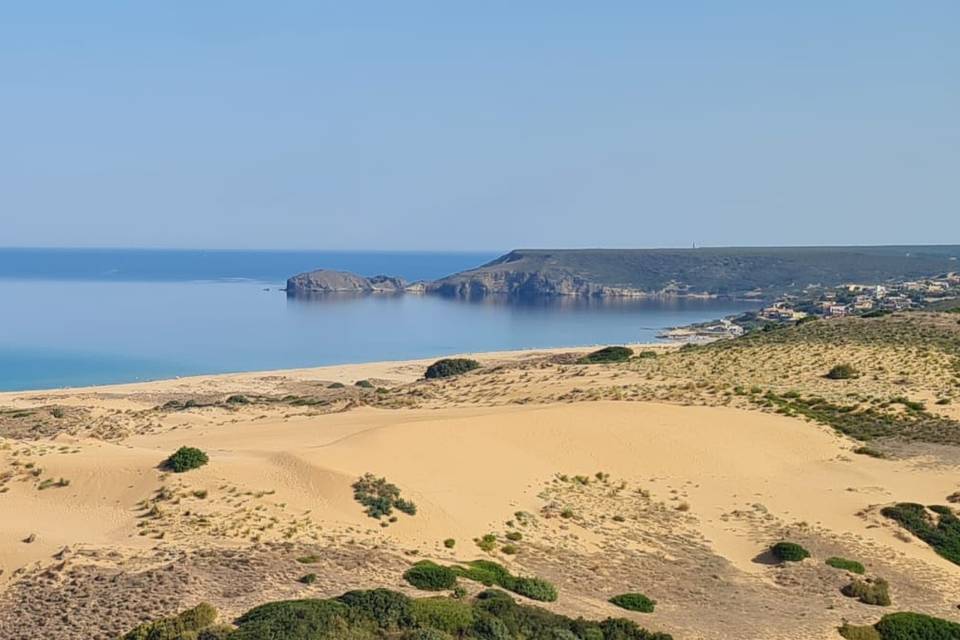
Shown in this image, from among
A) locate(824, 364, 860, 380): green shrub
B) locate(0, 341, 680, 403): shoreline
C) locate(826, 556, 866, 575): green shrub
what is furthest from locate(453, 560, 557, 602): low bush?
locate(0, 341, 680, 403): shoreline

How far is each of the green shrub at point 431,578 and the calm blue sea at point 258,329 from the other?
65.1 meters

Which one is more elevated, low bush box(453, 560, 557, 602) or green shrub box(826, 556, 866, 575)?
low bush box(453, 560, 557, 602)

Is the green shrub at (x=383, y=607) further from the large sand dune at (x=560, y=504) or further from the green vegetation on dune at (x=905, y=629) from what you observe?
the green vegetation on dune at (x=905, y=629)

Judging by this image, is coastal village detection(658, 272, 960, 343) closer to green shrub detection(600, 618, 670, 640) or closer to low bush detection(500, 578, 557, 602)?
low bush detection(500, 578, 557, 602)

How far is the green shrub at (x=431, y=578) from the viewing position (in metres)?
17.0

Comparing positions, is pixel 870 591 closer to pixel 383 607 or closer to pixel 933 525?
pixel 933 525

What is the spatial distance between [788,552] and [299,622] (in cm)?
1345

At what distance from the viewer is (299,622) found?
1394 cm

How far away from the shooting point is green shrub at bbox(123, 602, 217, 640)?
539 inches

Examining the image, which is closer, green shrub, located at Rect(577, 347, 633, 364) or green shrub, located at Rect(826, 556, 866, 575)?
green shrub, located at Rect(826, 556, 866, 575)

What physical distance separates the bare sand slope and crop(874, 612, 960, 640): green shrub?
86 centimetres

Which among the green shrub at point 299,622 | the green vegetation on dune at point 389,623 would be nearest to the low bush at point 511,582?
the green vegetation on dune at point 389,623

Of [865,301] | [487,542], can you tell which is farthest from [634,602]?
[865,301]

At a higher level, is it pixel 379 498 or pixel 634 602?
pixel 379 498
